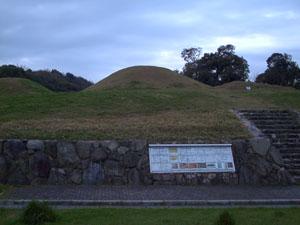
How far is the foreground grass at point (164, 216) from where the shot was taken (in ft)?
21.7

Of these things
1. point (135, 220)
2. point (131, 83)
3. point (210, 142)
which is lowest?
point (135, 220)

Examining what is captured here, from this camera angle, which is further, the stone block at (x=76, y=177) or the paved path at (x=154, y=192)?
the stone block at (x=76, y=177)

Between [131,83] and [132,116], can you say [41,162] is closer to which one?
[132,116]

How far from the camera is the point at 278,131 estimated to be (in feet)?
43.1

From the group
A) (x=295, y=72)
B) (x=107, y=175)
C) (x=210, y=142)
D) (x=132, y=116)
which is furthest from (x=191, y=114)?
(x=295, y=72)

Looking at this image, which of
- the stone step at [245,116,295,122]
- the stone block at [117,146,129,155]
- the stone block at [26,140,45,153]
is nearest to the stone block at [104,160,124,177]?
the stone block at [117,146,129,155]

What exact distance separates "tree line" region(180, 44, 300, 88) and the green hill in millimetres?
16535

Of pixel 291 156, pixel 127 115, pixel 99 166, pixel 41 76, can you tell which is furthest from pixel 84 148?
pixel 41 76

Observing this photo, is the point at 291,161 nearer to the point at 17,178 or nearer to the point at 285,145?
the point at 285,145

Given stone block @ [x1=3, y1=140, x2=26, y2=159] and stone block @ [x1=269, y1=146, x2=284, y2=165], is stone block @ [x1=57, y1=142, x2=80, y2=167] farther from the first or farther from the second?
stone block @ [x1=269, y1=146, x2=284, y2=165]

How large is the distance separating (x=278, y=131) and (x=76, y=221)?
311 inches

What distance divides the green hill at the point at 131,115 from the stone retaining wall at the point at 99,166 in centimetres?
46

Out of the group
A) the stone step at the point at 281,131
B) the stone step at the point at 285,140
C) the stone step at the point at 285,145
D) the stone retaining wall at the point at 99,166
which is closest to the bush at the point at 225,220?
the stone retaining wall at the point at 99,166

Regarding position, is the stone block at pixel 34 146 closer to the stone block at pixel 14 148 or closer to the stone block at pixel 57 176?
the stone block at pixel 14 148
